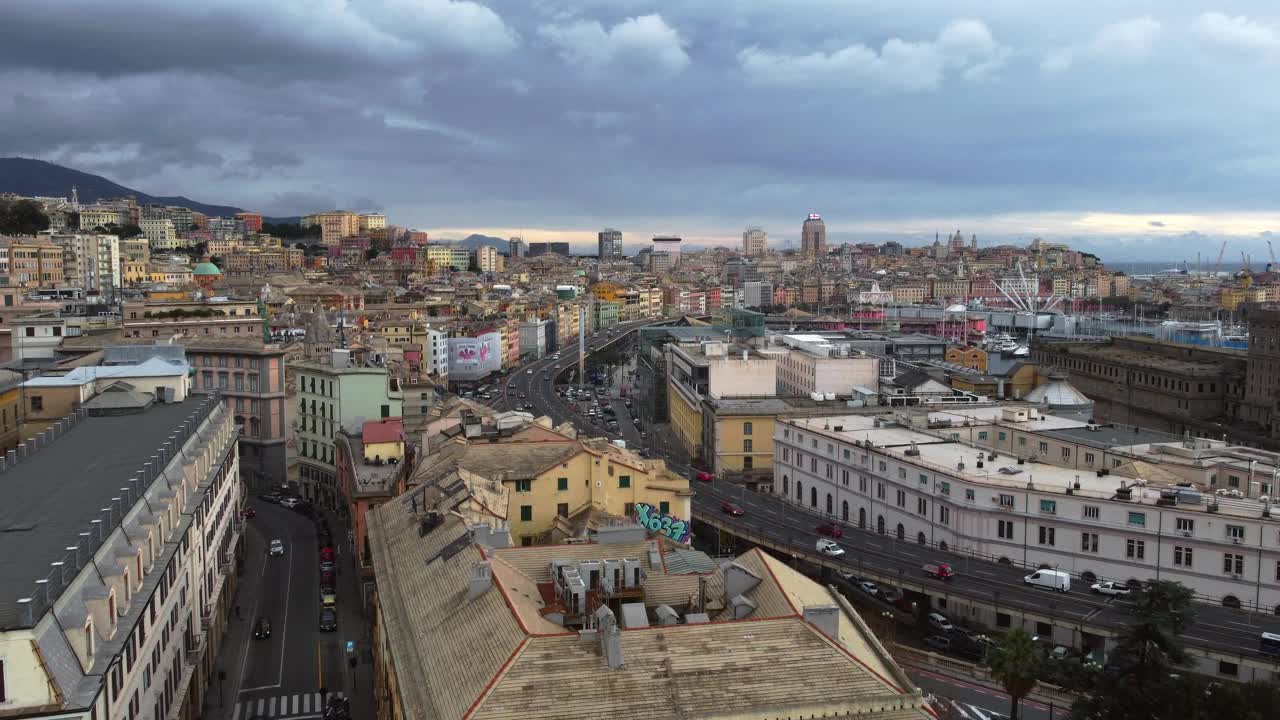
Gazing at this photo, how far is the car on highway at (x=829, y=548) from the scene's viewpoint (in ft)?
115

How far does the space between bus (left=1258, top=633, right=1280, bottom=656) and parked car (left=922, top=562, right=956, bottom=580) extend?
857cm

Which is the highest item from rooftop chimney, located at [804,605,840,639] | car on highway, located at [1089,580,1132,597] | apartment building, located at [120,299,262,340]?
apartment building, located at [120,299,262,340]

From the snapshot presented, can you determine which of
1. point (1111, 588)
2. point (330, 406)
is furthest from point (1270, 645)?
point (330, 406)

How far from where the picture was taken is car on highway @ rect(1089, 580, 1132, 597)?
103 feet

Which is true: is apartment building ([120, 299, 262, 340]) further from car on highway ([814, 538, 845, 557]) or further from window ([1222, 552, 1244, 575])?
window ([1222, 552, 1244, 575])

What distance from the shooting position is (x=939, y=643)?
97.2ft

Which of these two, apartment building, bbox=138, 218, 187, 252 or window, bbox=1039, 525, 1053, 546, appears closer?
window, bbox=1039, 525, 1053, 546

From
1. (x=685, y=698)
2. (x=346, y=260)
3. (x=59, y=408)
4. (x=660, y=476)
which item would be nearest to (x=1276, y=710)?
(x=685, y=698)

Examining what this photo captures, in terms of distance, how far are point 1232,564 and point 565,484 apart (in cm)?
1945

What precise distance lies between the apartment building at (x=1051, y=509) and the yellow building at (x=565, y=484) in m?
9.82

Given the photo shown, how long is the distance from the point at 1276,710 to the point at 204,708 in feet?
74.2

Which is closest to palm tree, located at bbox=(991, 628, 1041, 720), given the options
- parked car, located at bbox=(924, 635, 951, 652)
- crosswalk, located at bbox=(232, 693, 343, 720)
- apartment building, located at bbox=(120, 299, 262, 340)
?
parked car, located at bbox=(924, 635, 951, 652)

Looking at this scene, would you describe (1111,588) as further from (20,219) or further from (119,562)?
(20,219)

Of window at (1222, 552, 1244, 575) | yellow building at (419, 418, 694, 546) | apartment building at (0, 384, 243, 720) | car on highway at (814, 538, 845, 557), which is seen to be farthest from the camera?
car on highway at (814, 538, 845, 557)
